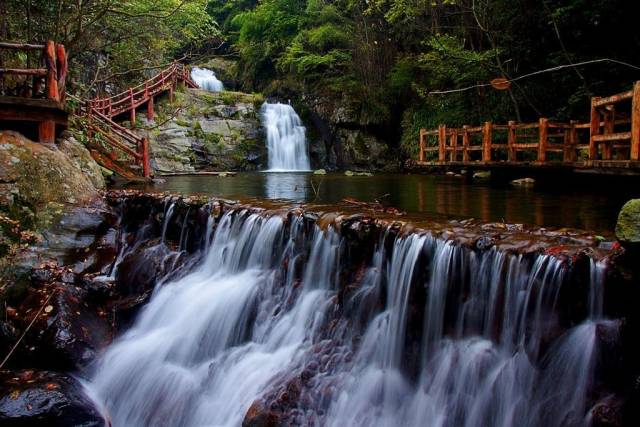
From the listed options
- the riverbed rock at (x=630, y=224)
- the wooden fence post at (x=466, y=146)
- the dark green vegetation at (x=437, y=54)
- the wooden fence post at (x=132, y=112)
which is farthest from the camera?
the wooden fence post at (x=132, y=112)


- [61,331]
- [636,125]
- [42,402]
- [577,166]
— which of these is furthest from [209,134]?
[42,402]

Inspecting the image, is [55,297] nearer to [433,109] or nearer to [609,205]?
[609,205]

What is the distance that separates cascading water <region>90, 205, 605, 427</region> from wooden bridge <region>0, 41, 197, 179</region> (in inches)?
175

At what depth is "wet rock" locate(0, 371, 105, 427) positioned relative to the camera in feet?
13.4

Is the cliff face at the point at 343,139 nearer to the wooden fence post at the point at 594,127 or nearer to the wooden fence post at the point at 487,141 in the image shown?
the wooden fence post at the point at 487,141

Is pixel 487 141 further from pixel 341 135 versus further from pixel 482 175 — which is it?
pixel 341 135

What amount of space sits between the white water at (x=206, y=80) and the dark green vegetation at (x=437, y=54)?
202 cm

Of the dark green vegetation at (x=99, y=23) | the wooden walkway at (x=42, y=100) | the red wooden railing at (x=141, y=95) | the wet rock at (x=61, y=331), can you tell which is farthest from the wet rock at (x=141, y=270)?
the red wooden railing at (x=141, y=95)

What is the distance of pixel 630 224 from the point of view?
3.60 m

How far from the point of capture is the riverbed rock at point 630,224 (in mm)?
3562

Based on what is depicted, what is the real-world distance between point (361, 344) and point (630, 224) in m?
2.82

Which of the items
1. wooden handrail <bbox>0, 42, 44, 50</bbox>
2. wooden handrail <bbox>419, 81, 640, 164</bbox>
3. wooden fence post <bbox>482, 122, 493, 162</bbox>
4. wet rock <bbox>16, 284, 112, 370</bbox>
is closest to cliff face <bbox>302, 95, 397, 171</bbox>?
wooden handrail <bbox>419, 81, 640, 164</bbox>

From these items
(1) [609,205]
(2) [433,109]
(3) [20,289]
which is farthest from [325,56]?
(3) [20,289]

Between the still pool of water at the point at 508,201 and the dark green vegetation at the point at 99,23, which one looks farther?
the dark green vegetation at the point at 99,23
